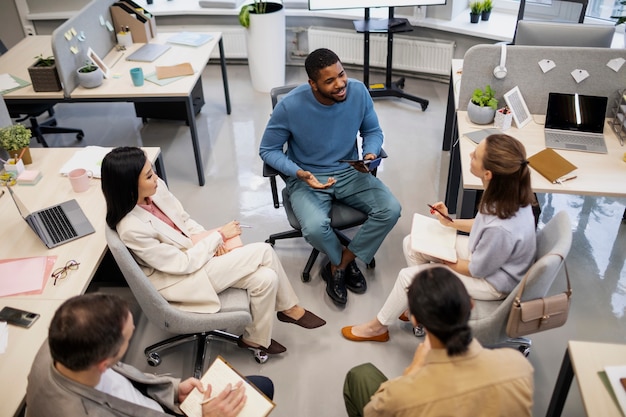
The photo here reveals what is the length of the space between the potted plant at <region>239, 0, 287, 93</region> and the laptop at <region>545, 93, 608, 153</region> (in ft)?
8.12

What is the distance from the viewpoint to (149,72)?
364cm

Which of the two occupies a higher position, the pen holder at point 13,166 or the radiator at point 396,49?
the pen holder at point 13,166

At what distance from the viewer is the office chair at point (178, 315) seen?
2.02 meters

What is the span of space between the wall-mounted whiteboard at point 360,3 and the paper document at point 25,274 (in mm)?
3036

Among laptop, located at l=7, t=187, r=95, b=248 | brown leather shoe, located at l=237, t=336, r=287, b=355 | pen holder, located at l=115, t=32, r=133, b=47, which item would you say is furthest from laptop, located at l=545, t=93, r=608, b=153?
pen holder, located at l=115, t=32, r=133, b=47

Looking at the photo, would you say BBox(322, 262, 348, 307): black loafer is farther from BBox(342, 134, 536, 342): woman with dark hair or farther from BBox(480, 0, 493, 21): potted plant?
BBox(480, 0, 493, 21): potted plant

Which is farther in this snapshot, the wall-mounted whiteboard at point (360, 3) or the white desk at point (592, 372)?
the wall-mounted whiteboard at point (360, 3)

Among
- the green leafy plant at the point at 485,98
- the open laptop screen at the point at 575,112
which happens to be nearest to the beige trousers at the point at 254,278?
the green leafy plant at the point at 485,98

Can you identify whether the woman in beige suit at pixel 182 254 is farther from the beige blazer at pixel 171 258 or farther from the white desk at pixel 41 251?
the white desk at pixel 41 251

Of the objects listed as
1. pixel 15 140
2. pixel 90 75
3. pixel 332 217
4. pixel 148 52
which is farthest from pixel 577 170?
pixel 148 52

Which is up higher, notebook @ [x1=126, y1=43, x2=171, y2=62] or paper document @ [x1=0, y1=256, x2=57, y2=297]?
notebook @ [x1=126, y1=43, x2=171, y2=62]

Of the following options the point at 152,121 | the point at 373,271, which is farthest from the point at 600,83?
the point at 152,121

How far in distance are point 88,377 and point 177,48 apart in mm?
3022

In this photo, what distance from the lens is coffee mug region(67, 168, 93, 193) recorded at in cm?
257
